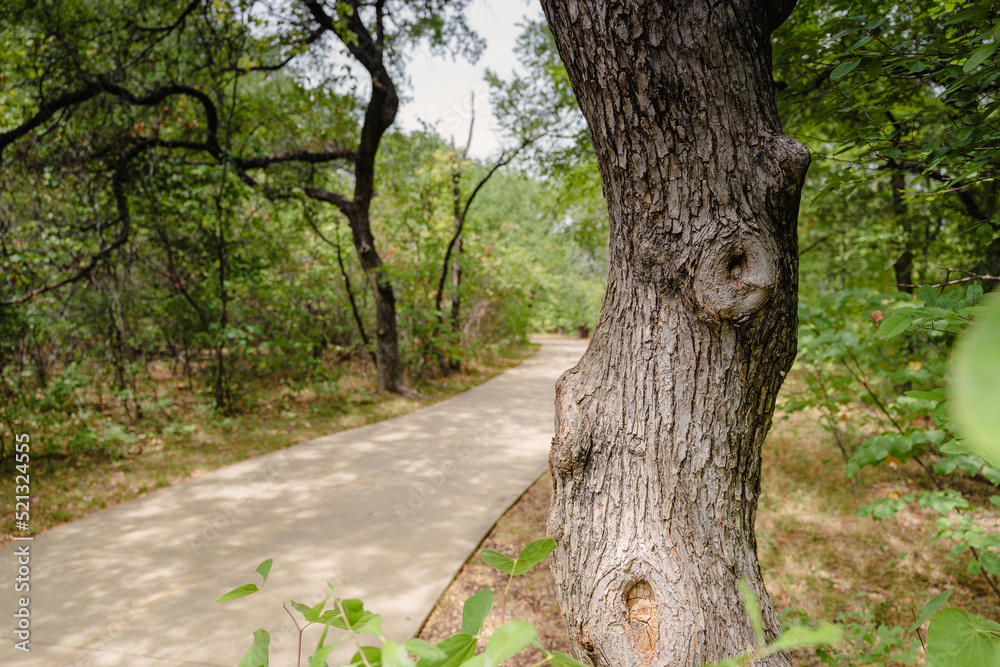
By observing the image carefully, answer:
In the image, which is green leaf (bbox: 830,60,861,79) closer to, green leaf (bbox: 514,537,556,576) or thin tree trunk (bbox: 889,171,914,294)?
green leaf (bbox: 514,537,556,576)

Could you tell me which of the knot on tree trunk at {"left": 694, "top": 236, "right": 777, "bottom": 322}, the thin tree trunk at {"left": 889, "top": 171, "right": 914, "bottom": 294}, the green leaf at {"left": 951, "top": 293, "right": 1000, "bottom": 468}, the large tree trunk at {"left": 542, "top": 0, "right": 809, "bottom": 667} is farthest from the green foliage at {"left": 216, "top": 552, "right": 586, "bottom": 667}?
the thin tree trunk at {"left": 889, "top": 171, "right": 914, "bottom": 294}

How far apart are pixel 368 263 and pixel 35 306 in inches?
158

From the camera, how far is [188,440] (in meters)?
5.64

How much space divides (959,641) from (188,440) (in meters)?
6.63

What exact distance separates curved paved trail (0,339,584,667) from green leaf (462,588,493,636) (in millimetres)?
2270

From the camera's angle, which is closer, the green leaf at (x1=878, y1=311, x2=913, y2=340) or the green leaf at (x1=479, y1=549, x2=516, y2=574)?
the green leaf at (x1=479, y1=549, x2=516, y2=574)

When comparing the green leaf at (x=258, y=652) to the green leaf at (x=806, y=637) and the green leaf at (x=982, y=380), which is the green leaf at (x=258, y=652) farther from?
the green leaf at (x=982, y=380)

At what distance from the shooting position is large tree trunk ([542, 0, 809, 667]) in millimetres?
1254

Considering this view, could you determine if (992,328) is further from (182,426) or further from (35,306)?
(35,306)

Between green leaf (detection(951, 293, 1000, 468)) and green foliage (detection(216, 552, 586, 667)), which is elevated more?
green leaf (detection(951, 293, 1000, 468))

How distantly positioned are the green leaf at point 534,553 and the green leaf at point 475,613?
89mm

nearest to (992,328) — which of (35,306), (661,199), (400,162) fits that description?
(661,199)

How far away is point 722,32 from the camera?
124 centimetres

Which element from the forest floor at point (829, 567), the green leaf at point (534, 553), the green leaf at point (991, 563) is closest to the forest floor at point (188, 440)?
the forest floor at point (829, 567)
